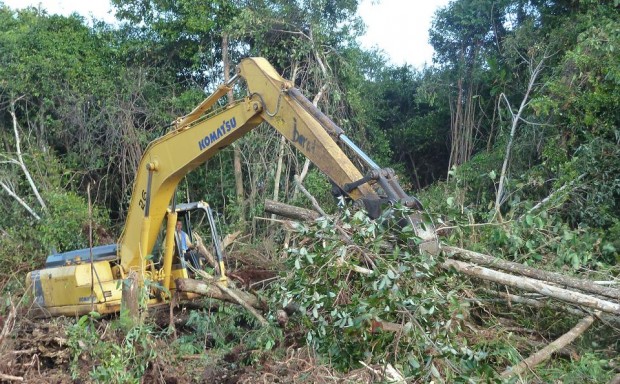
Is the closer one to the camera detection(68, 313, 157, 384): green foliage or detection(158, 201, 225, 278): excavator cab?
detection(68, 313, 157, 384): green foliage

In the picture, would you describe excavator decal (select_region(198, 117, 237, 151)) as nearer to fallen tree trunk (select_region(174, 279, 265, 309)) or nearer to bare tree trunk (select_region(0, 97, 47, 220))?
fallen tree trunk (select_region(174, 279, 265, 309))

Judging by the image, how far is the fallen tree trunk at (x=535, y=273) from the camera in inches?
231

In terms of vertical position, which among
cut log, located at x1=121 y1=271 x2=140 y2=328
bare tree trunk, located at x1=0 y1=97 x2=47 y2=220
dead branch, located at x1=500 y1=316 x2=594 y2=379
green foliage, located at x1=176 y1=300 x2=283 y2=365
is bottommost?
dead branch, located at x1=500 y1=316 x2=594 y2=379

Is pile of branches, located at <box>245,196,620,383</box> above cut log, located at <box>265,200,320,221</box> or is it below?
below

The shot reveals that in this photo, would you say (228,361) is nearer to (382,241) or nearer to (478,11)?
(382,241)

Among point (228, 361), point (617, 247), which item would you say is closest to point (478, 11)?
point (617, 247)

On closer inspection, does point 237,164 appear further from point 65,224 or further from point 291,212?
point 291,212

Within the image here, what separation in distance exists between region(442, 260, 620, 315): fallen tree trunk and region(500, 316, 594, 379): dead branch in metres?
0.42

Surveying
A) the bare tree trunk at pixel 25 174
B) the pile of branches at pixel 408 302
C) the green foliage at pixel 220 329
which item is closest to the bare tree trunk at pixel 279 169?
the bare tree trunk at pixel 25 174

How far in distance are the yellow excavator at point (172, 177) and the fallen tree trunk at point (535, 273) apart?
1.25m

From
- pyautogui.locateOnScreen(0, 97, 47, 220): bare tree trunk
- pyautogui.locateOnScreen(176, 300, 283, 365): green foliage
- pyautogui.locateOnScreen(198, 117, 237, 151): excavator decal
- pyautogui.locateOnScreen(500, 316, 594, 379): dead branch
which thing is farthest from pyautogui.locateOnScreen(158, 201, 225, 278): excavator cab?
pyautogui.locateOnScreen(0, 97, 47, 220): bare tree trunk

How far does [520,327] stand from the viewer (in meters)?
6.52

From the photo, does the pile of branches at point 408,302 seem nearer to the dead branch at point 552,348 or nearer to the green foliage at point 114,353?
the dead branch at point 552,348

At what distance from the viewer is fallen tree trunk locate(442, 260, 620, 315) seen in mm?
5654
